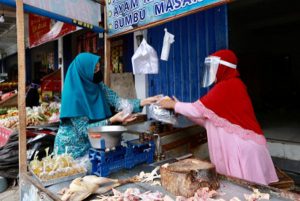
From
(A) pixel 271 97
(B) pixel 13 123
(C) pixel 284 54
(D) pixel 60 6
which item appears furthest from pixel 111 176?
(C) pixel 284 54

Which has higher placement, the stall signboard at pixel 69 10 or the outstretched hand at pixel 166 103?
the stall signboard at pixel 69 10

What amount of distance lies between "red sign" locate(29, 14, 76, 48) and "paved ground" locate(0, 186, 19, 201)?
2860 millimetres

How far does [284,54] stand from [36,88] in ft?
33.5

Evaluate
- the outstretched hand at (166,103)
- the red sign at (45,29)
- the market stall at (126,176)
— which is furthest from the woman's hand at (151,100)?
the red sign at (45,29)

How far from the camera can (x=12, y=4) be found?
8.46 feet

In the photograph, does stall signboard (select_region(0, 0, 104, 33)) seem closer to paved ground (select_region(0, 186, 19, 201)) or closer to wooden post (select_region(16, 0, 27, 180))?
wooden post (select_region(16, 0, 27, 180))

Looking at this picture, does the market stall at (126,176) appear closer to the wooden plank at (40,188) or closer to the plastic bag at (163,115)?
the wooden plank at (40,188)

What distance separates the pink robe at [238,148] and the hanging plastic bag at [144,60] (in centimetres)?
86

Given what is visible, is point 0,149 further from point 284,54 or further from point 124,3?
point 284,54

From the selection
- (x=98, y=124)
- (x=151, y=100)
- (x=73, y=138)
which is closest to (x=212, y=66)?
(x=151, y=100)

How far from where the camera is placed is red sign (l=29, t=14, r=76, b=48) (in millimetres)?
5305

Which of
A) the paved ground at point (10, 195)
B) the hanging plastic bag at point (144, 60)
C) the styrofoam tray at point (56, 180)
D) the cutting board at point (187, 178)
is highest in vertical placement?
the hanging plastic bag at point (144, 60)

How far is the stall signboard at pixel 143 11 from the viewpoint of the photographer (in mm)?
2419

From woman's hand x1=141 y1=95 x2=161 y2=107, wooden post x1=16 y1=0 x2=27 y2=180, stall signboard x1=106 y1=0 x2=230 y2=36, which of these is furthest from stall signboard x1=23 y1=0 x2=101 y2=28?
woman's hand x1=141 y1=95 x2=161 y2=107
